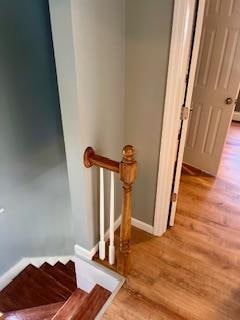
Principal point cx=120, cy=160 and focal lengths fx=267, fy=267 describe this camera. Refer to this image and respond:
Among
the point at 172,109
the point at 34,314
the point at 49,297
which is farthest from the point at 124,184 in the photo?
the point at 49,297

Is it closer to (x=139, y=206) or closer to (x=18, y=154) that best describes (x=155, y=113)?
(x=139, y=206)

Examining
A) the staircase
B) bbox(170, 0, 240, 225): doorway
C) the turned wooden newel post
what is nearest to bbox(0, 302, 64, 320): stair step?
the staircase

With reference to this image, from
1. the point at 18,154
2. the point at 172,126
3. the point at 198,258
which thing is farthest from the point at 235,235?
the point at 18,154

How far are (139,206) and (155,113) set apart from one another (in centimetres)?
82

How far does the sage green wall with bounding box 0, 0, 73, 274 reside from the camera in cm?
193

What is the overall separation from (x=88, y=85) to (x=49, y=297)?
2.07 metres

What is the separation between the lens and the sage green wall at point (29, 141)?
193 cm

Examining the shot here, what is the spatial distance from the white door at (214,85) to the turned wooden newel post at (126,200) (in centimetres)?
162

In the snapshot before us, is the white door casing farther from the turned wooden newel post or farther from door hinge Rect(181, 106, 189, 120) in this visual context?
the turned wooden newel post

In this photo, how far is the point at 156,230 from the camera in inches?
86.1

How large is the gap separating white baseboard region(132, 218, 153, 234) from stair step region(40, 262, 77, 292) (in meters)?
1.00

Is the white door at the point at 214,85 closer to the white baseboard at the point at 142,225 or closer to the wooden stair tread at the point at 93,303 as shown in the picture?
the white baseboard at the point at 142,225

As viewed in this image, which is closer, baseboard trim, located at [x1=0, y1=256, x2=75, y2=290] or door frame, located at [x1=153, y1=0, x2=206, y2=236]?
door frame, located at [x1=153, y1=0, x2=206, y2=236]

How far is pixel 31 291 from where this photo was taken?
2.56 metres
